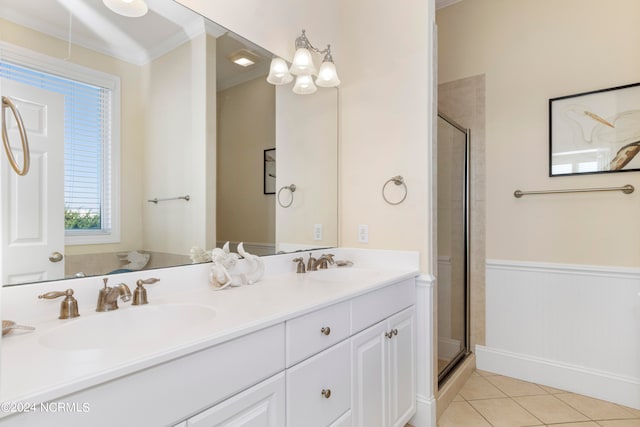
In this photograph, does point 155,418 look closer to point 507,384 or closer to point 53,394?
point 53,394

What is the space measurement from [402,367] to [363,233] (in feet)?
2.49

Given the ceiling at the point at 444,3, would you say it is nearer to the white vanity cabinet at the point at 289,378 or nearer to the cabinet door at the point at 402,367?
the white vanity cabinet at the point at 289,378

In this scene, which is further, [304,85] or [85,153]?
[304,85]

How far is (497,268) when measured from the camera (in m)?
2.56

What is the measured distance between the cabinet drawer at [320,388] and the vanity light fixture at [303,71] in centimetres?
136

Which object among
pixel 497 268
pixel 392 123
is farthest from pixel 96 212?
pixel 497 268

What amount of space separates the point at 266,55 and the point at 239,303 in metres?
1.26

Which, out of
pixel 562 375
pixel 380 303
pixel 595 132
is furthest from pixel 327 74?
pixel 562 375

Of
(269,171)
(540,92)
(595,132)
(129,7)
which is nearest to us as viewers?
(129,7)

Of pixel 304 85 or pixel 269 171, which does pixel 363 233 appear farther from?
pixel 304 85

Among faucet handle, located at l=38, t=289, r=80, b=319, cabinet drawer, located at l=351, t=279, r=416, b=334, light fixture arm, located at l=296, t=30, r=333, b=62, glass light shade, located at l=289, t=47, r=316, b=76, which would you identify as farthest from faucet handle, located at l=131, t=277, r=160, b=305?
light fixture arm, located at l=296, t=30, r=333, b=62

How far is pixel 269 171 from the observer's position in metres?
1.80

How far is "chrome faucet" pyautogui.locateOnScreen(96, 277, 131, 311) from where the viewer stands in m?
1.04

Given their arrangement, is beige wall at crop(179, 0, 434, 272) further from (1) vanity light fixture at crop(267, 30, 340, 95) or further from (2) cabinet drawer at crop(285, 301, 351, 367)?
(2) cabinet drawer at crop(285, 301, 351, 367)
